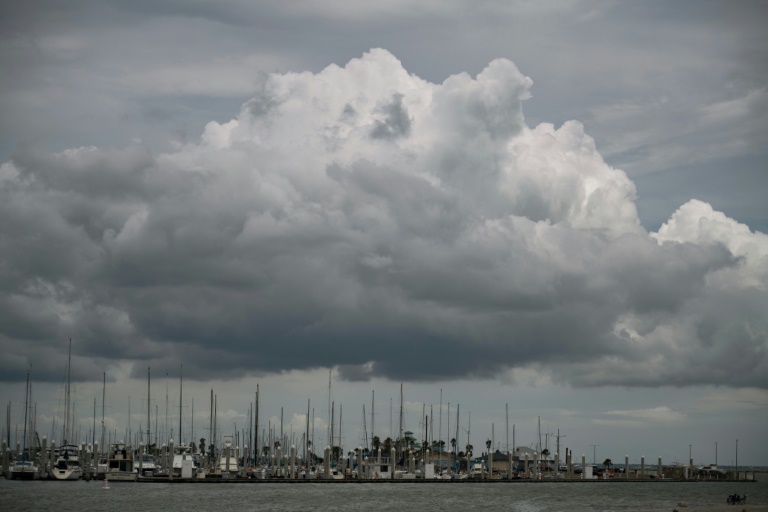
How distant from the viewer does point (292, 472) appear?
191625 millimetres

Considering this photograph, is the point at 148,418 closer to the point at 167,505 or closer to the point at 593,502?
the point at 167,505

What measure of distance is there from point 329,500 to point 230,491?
2542 cm

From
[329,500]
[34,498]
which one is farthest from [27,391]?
[329,500]

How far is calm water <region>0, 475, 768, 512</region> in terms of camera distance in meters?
121

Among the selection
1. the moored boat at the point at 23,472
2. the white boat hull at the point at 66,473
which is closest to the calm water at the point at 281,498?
the white boat hull at the point at 66,473

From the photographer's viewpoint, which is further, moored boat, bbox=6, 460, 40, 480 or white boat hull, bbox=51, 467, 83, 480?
moored boat, bbox=6, 460, 40, 480

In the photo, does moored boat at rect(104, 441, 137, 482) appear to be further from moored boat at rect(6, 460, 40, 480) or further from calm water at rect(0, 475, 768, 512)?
moored boat at rect(6, 460, 40, 480)

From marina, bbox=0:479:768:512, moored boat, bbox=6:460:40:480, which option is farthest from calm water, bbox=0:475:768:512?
moored boat, bbox=6:460:40:480

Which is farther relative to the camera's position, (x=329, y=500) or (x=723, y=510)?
(x=329, y=500)

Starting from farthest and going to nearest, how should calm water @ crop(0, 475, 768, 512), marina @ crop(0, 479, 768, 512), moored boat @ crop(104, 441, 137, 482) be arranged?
1. moored boat @ crop(104, 441, 137, 482)
2. marina @ crop(0, 479, 768, 512)
3. calm water @ crop(0, 475, 768, 512)

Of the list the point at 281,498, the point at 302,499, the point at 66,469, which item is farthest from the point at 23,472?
the point at 302,499

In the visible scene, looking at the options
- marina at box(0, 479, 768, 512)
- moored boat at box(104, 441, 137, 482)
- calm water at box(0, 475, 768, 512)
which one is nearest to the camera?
calm water at box(0, 475, 768, 512)

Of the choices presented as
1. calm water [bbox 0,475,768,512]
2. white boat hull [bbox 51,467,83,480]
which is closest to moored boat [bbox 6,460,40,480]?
calm water [bbox 0,475,768,512]

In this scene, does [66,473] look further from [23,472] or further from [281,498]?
[281,498]
